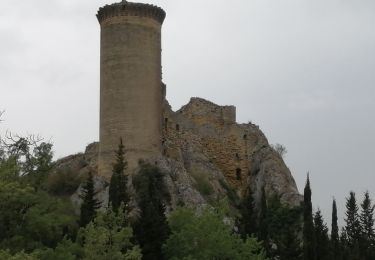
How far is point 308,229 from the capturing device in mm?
44719

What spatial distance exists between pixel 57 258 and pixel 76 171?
2156 centimetres

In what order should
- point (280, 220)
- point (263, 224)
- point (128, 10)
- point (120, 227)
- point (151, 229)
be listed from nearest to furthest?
point (120, 227) < point (151, 229) < point (263, 224) < point (128, 10) < point (280, 220)

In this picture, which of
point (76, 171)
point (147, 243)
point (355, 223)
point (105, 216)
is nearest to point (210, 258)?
point (147, 243)

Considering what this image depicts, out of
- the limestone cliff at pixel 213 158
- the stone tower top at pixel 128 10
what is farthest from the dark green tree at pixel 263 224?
the stone tower top at pixel 128 10

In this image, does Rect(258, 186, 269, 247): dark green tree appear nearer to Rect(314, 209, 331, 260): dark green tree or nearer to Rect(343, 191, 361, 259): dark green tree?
Rect(314, 209, 331, 260): dark green tree

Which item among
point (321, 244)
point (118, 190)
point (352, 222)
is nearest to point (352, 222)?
point (352, 222)

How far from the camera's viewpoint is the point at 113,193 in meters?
39.4

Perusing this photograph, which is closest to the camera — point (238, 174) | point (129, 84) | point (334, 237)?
point (129, 84)

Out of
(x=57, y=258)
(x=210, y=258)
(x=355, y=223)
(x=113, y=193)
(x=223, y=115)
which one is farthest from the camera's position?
(x=355, y=223)

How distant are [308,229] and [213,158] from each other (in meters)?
11.6

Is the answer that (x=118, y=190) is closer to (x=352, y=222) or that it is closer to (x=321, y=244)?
(x=321, y=244)

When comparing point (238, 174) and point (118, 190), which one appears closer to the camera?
point (118, 190)

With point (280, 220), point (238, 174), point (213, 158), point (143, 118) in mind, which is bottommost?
point (280, 220)

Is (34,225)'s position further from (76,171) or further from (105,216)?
(76,171)
